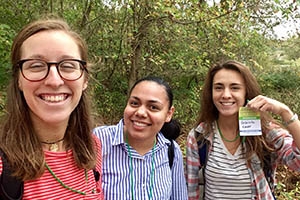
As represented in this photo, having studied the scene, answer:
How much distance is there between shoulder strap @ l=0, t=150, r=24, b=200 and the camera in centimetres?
130

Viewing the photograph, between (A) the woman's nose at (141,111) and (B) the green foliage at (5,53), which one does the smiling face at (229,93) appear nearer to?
(A) the woman's nose at (141,111)

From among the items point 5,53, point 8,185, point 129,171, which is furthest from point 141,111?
point 5,53

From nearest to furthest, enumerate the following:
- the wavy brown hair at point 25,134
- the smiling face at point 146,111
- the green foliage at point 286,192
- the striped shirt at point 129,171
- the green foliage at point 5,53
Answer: the wavy brown hair at point 25,134, the striped shirt at point 129,171, the smiling face at point 146,111, the green foliage at point 5,53, the green foliage at point 286,192

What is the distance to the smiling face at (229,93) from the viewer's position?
2.70 m

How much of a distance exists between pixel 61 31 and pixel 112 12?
5.05 metres

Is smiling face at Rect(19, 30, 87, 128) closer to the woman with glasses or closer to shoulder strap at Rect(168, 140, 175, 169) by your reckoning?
the woman with glasses

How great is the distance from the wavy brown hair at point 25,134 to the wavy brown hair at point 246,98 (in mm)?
1358

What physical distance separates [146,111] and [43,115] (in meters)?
0.92

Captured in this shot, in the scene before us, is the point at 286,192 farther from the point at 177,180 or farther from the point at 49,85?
the point at 49,85

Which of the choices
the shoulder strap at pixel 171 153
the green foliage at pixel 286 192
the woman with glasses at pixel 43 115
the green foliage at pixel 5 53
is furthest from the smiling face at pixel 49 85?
the green foliage at pixel 286 192

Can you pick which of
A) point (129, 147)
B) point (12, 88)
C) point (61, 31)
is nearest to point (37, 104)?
point (12, 88)

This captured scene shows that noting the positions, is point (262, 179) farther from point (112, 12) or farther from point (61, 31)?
point (112, 12)

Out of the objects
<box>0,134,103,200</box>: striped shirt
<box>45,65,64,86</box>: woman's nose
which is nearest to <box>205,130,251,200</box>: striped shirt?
<box>0,134,103,200</box>: striped shirt

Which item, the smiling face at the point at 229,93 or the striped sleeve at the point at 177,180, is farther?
the smiling face at the point at 229,93
